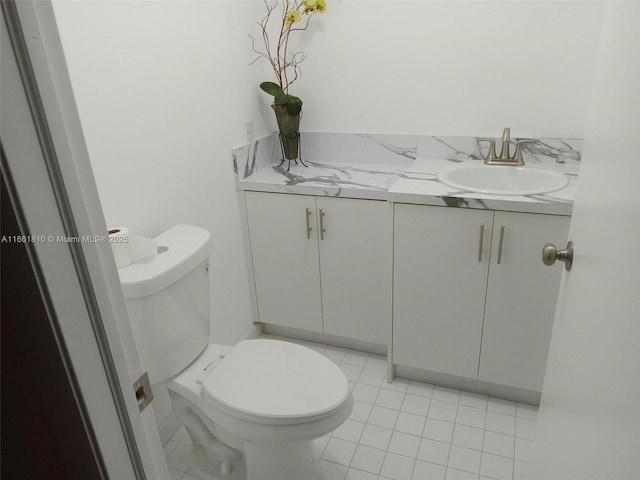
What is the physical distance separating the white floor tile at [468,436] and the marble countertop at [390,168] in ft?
2.66

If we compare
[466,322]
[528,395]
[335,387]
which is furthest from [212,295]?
[528,395]

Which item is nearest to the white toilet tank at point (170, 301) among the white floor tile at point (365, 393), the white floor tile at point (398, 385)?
the white floor tile at point (365, 393)

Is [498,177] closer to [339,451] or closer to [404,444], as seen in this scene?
[404,444]

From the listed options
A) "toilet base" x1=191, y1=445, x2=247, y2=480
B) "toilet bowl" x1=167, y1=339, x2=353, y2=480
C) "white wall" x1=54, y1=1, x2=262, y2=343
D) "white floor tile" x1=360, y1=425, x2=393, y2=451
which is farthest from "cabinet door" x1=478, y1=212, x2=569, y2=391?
"white wall" x1=54, y1=1, x2=262, y2=343

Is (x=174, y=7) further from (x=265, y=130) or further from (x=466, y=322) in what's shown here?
(x=466, y=322)

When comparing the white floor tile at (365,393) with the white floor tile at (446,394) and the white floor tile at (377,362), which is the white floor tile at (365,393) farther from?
the white floor tile at (446,394)

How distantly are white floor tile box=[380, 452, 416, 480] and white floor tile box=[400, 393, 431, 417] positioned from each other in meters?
0.23

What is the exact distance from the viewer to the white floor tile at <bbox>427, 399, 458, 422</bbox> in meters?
1.73

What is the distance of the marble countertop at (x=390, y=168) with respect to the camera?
1525 mm

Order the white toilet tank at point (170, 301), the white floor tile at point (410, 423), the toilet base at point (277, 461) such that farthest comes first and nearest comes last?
the white floor tile at point (410, 423), the toilet base at point (277, 461), the white toilet tank at point (170, 301)

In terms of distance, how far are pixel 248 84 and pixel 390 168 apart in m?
0.71

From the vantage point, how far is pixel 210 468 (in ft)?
4.98

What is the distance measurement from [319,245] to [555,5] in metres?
1.23

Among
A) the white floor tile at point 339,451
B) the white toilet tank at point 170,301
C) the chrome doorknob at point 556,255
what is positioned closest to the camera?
the chrome doorknob at point 556,255
